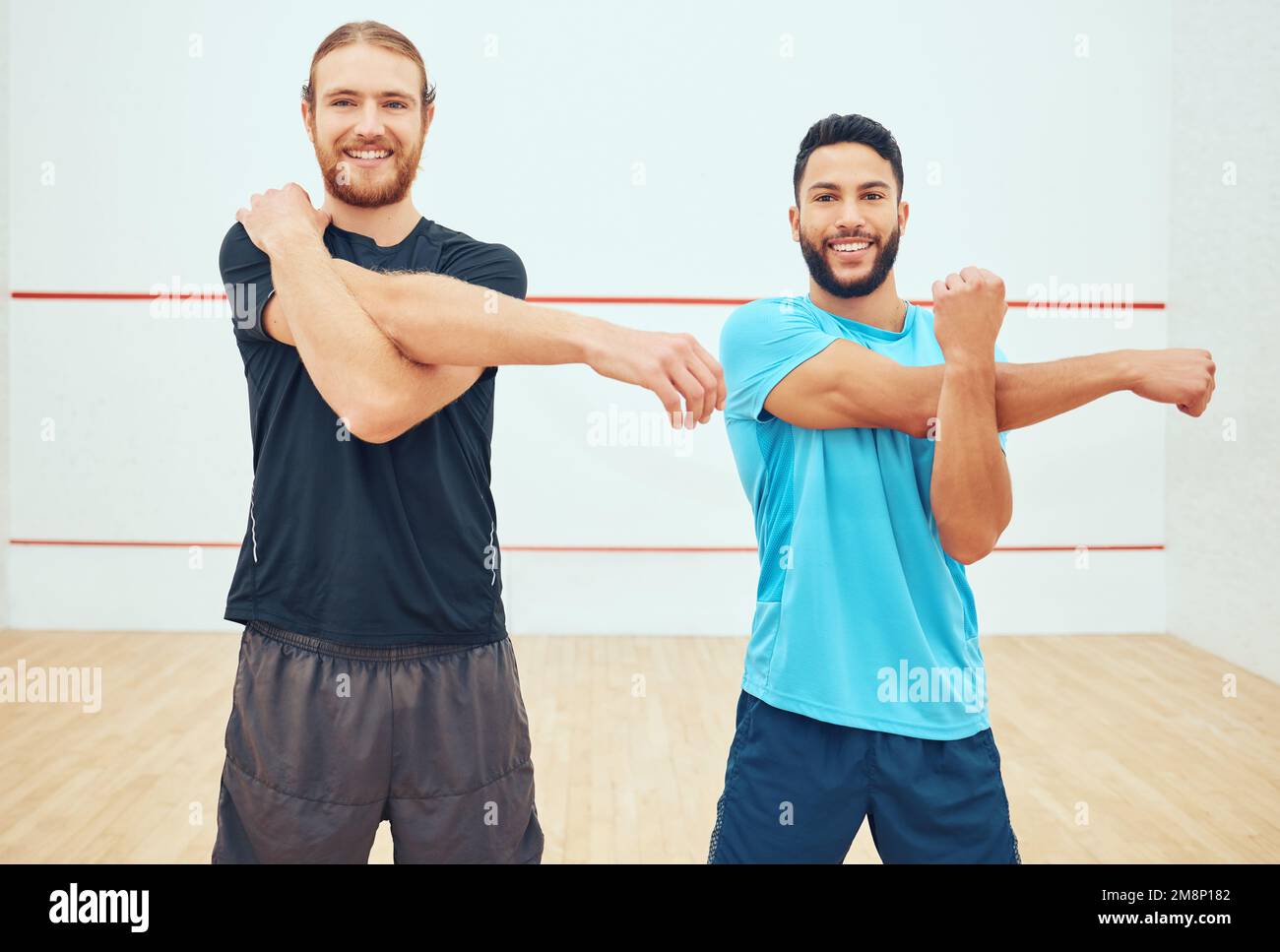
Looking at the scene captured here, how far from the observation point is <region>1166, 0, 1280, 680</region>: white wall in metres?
3.84

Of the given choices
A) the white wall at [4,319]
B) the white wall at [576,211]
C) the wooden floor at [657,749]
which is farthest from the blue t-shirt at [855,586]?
the white wall at [4,319]

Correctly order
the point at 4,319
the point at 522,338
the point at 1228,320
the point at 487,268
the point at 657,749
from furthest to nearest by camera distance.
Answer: the point at 4,319 < the point at 1228,320 < the point at 657,749 < the point at 487,268 < the point at 522,338

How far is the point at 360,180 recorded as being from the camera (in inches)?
49.9

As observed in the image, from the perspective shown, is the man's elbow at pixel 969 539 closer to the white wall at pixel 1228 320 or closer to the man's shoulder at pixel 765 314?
the man's shoulder at pixel 765 314

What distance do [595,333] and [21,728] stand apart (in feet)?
9.22

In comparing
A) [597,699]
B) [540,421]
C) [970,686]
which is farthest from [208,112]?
[970,686]

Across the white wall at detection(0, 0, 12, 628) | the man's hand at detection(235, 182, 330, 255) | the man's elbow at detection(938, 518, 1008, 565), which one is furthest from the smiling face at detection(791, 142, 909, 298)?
the white wall at detection(0, 0, 12, 628)

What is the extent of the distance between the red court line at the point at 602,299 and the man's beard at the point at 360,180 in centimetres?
299

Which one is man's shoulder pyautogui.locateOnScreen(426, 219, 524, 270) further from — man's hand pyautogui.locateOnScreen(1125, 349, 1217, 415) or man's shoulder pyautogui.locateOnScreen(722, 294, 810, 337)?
man's hand pyautogui.locateOnScreen(1125, 349, 1217, 415)

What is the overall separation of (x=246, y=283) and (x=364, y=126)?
217 millimetres

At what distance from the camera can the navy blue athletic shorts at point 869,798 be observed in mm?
1221

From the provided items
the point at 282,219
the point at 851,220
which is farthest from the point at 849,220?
the point at 282,219

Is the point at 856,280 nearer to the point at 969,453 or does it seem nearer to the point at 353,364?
the point at 969,453

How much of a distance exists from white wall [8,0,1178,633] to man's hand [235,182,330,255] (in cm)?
307
